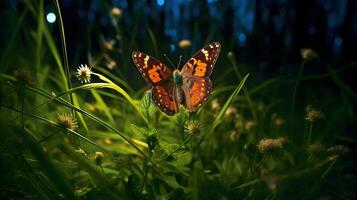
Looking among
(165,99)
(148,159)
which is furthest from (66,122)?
(165,99)

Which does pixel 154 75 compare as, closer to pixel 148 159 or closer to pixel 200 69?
pixel 200 69

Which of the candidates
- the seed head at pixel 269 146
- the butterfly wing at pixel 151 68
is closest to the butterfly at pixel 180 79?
the butterfly wing at pixel 151 68

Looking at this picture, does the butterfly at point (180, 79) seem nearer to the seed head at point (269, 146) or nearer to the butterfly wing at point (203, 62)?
the butterfly wing at point (203, 62)

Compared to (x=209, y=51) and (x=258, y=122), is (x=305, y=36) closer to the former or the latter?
(x=258, y=122)

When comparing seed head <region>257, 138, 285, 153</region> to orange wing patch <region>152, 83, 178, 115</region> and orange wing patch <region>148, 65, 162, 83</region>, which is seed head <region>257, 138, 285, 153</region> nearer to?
orange wing patch <region>152, 83, 178, 115</region>

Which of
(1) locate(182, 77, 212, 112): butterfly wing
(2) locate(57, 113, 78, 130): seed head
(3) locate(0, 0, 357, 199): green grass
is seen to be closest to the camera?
(3) locate(0, 0, 357, 199): green grass

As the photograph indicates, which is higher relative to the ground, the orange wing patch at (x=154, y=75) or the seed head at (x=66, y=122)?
the orange wing patch at (x=154, y=75)

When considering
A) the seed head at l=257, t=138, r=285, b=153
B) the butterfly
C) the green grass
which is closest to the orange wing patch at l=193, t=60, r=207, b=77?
the butterfly
